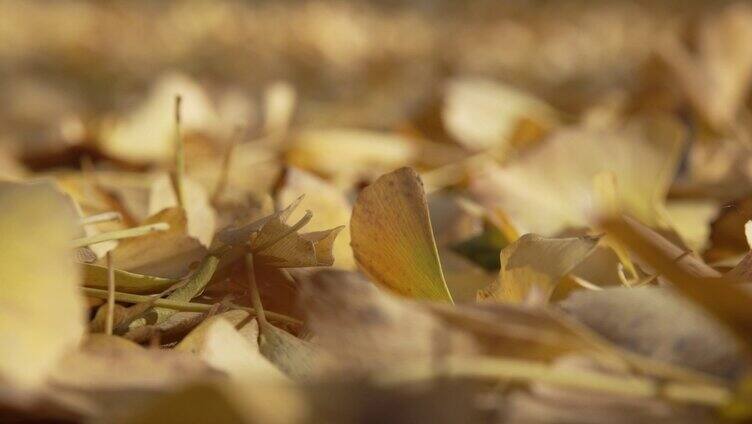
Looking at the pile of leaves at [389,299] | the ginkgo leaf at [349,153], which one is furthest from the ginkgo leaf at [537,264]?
the ginkgo leaf at [349,153]

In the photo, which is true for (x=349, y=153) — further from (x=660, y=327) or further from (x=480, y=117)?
(x=660, y=327)

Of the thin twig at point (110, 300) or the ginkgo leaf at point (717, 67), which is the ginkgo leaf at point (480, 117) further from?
the thin twig at point (110, 300)

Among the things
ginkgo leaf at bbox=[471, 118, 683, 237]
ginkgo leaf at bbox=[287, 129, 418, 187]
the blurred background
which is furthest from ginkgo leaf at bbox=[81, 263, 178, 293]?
the blurred background

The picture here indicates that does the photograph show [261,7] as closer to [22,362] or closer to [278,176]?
[278,176]

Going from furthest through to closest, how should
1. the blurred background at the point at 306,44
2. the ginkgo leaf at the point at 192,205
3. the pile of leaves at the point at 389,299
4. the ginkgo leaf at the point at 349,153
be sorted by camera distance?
the blurred background at the point at 306,44 < the ginkgo leaf at the point at 349,153 < the ginkgo leaf at the point at 192,205 < the pile of leaves at the point at 389,299

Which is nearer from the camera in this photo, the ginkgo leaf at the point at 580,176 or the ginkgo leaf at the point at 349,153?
the ginkgo leaf at the point at 580,176

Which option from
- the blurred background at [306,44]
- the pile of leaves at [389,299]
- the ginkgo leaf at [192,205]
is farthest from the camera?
the blurred background at [306,44]

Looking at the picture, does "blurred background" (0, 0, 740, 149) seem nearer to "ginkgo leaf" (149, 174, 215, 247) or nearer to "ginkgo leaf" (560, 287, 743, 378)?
"ginkgo leaf" (149, 174, 215, 247)
